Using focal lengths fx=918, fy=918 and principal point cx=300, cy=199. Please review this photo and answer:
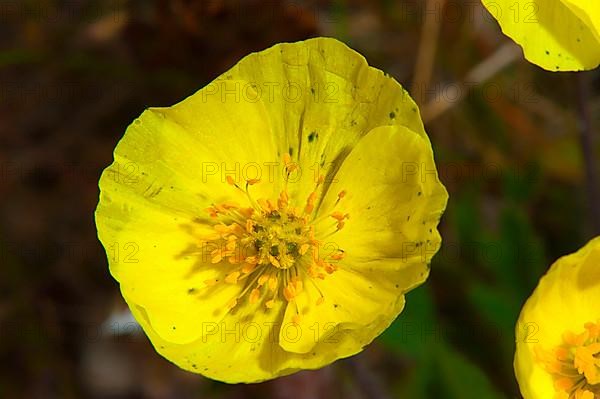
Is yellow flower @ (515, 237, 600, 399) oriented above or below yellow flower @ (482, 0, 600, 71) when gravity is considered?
below

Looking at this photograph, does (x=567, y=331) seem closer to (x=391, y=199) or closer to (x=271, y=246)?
(x=391, y=199)

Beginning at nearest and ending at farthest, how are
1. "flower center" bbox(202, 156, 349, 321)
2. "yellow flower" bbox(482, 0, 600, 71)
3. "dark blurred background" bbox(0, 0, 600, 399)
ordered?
"yellow flower" bbox(482, 0, 600, 71) < "flower center" bbox(202, 156, 349, 321) < "dark blurred background" bbox(0, 0, 600, 399)

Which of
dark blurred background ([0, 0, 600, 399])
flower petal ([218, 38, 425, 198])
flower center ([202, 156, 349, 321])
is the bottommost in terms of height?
dark blurred background ([0, 0, 600, 399])

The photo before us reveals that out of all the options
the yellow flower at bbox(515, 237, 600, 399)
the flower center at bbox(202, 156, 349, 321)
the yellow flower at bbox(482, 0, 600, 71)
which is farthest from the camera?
the flower center at bbox(202, 156, 349, 321)

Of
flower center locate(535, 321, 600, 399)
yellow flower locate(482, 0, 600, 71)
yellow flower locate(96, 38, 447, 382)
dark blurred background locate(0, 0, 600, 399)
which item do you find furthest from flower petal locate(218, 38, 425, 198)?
dark blurred background locate(0, 0, 600, 399)

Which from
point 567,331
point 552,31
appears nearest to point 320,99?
point 552,31

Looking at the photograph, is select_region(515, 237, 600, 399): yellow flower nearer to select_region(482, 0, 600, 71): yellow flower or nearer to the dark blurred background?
select_region(482, 0, 600, 71): yellow flower
